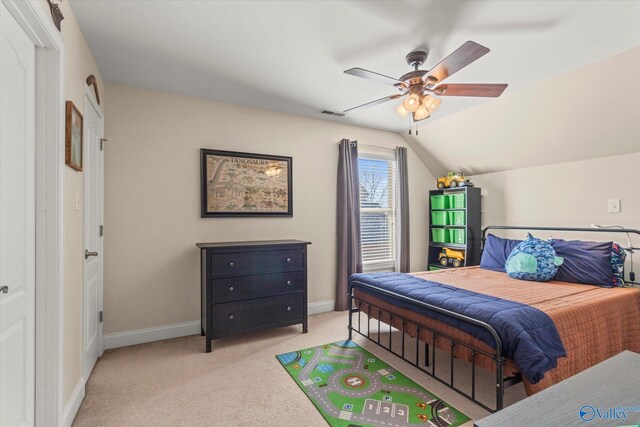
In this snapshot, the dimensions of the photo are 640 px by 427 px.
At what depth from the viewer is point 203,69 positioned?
271cm

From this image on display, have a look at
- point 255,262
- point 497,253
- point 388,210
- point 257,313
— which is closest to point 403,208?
point 388,210

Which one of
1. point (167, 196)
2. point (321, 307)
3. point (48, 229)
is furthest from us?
point (321, 307)

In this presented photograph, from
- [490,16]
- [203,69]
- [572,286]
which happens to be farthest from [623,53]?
[203,69]

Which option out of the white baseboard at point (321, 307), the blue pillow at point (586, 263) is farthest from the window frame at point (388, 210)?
the blue pillow at point (586, 263)

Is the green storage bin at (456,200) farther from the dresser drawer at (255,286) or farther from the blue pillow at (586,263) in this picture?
the dresser drawer at (255,286)

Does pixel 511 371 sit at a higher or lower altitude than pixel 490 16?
lower

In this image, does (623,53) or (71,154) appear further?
(623,53)

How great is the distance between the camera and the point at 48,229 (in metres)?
1.60

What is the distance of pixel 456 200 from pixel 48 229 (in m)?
4.43

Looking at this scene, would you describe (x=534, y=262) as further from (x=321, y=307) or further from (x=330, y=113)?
(x=330, y=113)

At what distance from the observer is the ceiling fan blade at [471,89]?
220cm

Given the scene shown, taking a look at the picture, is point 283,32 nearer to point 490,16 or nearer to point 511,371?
point 490,16

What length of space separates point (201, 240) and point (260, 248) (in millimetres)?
724

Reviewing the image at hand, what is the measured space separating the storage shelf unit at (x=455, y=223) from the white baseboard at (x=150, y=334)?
3.49 m
